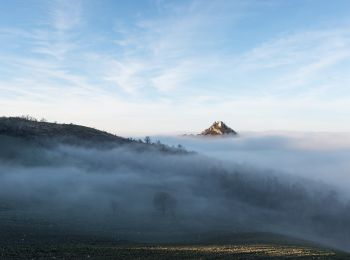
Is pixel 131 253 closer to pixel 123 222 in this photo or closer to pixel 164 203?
pixel 123 222

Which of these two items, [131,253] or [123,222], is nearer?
[131,253]

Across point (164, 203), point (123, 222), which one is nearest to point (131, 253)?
point (123, 222)

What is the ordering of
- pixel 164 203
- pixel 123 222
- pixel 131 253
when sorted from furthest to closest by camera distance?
1. pixel 164 203
2. pixel 123 222
3. pixel 131 253

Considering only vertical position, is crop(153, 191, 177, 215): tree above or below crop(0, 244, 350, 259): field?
above

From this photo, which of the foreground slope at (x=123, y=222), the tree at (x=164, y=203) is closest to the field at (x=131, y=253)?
the foreground slope at (x=123, y=222)

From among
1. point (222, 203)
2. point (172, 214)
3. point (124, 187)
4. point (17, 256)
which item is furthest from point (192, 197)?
point (17, 256)

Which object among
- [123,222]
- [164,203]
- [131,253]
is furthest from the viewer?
[164,203]

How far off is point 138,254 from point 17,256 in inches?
586

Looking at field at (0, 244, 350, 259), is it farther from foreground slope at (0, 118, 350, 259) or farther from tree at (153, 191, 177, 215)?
tree at (153, 191, 177, 215)

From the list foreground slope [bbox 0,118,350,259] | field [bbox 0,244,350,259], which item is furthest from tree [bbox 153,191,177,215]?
field [bbox 0,244,350,259]

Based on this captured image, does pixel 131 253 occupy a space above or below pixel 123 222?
above

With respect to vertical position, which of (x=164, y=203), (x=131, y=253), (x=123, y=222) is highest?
(x=164, y=203)

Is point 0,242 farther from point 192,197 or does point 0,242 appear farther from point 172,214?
point 192,197

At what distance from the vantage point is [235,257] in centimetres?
6569
